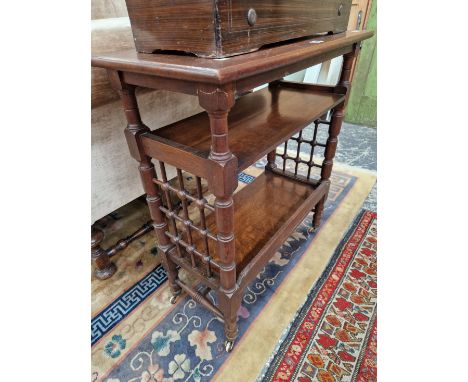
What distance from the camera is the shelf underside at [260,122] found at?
80 cm

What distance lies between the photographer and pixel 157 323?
1079 mm

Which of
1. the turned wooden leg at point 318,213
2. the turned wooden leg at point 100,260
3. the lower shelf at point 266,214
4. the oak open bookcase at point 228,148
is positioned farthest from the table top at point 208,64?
the turned wooden leg at point 318,213

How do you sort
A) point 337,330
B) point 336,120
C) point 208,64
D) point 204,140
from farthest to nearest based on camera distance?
point 336,120
point 337,330
point 204,140
point 208,64

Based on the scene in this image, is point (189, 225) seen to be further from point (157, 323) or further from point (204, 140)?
point (157, 323)

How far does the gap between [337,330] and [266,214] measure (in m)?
0.53

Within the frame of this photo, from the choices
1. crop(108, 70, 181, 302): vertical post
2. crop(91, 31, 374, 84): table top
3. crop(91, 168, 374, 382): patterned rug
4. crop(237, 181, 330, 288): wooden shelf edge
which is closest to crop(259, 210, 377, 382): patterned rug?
crop(91, 168, 374, 382): patterned rug

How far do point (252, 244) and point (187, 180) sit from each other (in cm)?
101

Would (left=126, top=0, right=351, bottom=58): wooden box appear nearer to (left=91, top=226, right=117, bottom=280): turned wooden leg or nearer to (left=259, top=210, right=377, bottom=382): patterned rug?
(left=91, top=226, right=117, bottom=280): turned wooden leg

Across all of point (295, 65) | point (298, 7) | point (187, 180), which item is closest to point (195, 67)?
point (295, 65)

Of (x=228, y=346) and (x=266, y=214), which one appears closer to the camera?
(x=228, y=346)

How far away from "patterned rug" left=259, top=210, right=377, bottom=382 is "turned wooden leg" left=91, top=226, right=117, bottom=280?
0.80 metres

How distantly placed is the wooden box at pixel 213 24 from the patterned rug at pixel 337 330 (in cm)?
98

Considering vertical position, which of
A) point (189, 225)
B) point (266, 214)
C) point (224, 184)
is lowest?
point (266, 214)

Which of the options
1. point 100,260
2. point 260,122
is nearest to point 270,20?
A: point 260,122
